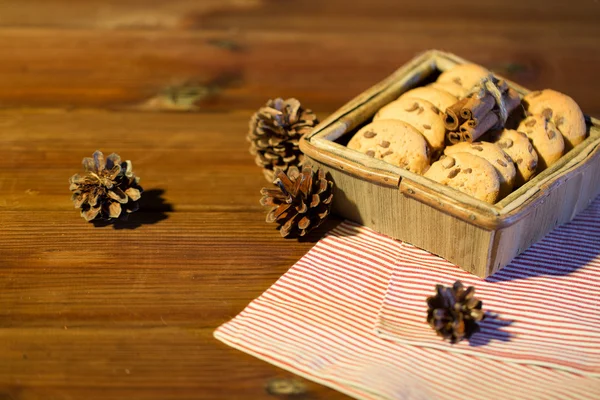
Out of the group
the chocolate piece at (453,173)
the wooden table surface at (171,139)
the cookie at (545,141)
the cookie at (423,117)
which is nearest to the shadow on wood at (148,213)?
the wooden table surface at (171,139)

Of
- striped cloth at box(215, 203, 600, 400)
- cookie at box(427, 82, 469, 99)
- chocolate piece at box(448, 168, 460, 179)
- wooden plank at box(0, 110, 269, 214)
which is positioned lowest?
striped cloth at box(215, 203, 600, 400)

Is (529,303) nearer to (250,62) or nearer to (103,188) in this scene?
(103,188)

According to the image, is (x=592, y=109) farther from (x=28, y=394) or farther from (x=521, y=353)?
(x=28, y=394)

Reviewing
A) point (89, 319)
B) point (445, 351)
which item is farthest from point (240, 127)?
point (445, 351)

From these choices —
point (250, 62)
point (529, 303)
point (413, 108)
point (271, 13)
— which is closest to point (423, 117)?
point (413, 108)

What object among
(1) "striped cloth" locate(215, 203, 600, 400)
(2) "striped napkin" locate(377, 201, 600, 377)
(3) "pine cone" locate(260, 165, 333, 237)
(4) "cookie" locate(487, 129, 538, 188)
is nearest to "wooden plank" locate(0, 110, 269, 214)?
(3) "pine cone" locate(260, 165, 333, 237)

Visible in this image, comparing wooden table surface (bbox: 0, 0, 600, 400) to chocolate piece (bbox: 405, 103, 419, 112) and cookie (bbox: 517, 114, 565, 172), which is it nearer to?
chocolate piece (bbox: 405, 103, 419, 112)

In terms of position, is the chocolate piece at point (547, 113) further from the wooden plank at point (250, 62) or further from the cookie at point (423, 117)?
the wooden plank at point (250, 62)

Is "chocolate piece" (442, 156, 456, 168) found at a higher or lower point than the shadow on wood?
higher
